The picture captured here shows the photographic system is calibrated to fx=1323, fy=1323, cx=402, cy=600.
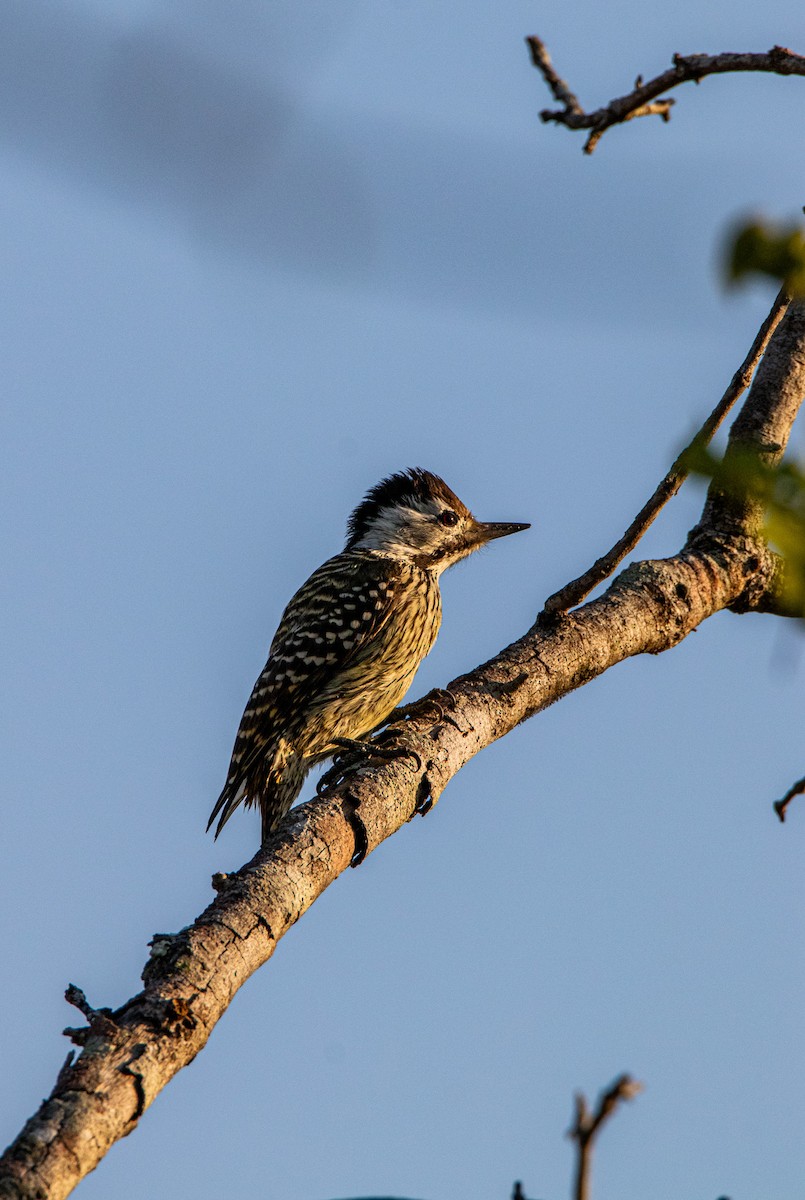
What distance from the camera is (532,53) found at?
4242 millimetres

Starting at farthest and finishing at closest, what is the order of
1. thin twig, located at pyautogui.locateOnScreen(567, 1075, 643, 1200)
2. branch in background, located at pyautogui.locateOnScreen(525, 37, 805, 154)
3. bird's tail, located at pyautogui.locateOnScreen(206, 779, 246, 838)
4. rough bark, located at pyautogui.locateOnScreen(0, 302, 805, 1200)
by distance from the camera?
bird's tail, located at pyautogui.locateOnScreen(206, 779, 246, 838) → branch in background, located at pyautogui.locateOnScreen(525, 37, 805, 154) → rough bark, located at pyautogui.locateOnScreen(0, 302, 805, 1200) → thin twig, located at pyautogui.locateOnScreen(567, 1075, 643, 1200)

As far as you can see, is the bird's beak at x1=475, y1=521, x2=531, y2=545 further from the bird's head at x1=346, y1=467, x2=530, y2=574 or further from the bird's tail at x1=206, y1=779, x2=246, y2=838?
the bird's tail at x1=206, y1=779, x2=246, y2=838

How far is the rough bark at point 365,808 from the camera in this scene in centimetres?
273

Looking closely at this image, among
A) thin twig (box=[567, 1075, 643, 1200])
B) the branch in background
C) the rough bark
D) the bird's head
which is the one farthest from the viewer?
the bird's head

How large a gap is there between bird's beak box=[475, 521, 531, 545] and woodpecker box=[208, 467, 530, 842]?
40 centimetres

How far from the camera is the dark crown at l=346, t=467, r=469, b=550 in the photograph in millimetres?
9492

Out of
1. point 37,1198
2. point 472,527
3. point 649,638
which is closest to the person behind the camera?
point 37,1198

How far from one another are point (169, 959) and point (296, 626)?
16.8 ft

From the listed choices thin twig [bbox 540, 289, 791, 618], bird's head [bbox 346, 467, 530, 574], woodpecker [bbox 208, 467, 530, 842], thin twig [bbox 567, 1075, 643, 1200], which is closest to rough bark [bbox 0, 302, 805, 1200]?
thin twig [bbox 540, 289, 791, 618]

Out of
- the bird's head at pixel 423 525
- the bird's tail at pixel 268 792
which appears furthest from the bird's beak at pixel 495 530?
the bird's tail at pixel 268 792

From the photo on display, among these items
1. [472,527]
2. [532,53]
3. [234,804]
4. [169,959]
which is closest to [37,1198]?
[169,959]

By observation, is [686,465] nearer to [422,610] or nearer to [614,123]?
[614,123]

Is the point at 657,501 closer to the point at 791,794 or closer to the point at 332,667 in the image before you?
the point at 791,794

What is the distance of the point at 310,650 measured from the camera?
309 inches
